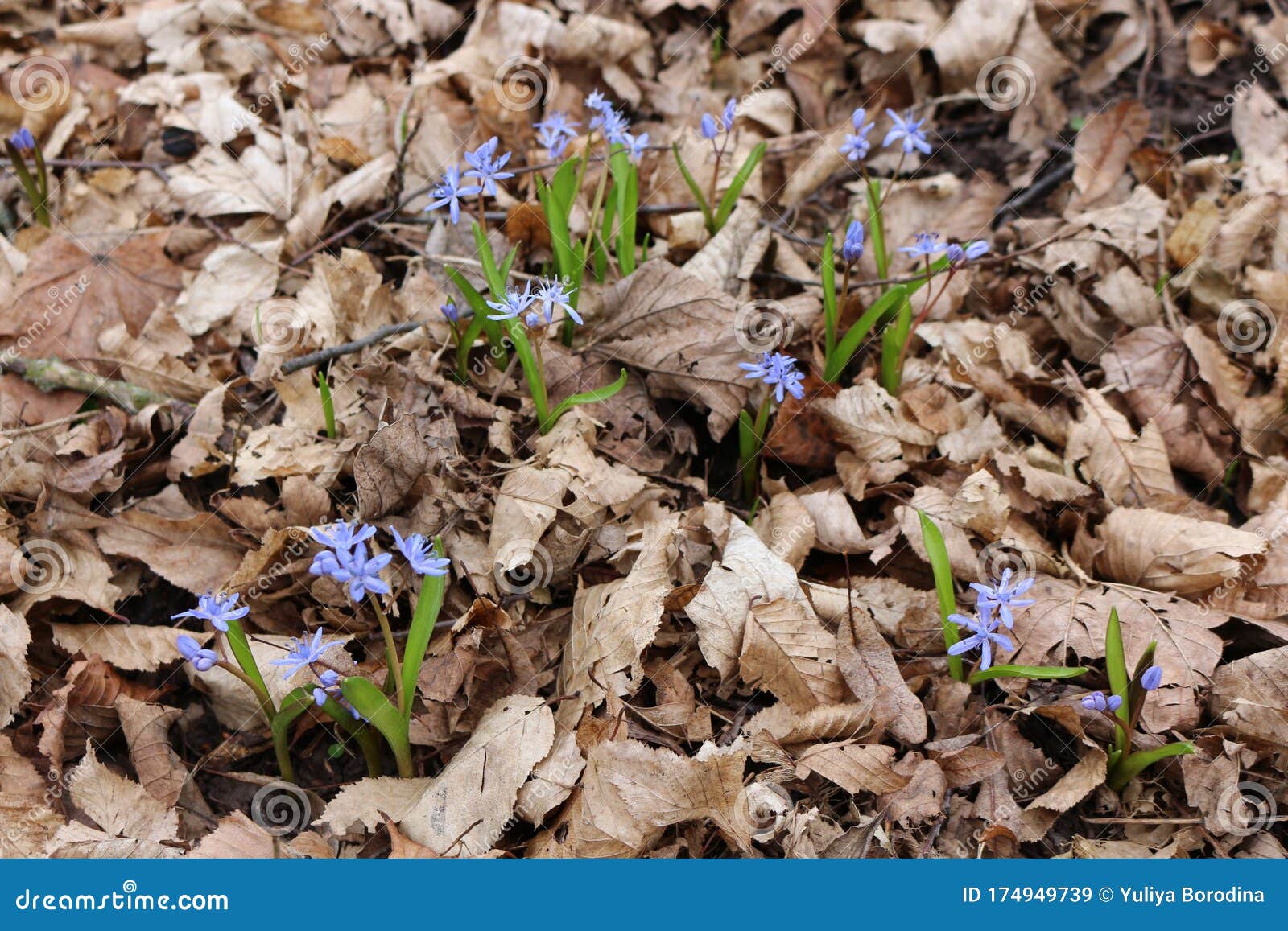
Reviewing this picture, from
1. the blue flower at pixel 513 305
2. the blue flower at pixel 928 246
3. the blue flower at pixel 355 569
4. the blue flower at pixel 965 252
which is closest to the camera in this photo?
the blue flower at pixel 355 569

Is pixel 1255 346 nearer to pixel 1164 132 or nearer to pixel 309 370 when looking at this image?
pixel 1164 132

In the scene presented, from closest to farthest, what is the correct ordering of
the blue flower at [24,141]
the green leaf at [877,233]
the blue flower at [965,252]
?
the blue flower at [965,252], the green leaf at [877,233], the blue flower at [24,141]

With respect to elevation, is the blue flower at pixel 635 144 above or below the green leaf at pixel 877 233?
above

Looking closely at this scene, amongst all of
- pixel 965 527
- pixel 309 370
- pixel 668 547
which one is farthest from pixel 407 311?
pixel 965 527

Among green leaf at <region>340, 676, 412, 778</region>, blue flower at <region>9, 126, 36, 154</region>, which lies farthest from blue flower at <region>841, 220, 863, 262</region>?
blue flower at <region>9, 126, 36, 154</region>

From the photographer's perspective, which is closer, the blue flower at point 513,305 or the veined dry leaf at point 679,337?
the blue flower at point 513,305

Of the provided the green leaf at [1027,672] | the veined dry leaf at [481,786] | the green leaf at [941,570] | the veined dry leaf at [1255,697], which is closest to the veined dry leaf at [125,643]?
the veined dry leaf at [481,786]

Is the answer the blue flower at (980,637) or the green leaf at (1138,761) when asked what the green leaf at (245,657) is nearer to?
the blue flower at (980,637)
